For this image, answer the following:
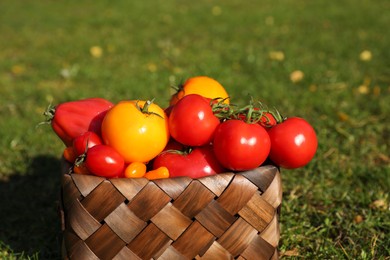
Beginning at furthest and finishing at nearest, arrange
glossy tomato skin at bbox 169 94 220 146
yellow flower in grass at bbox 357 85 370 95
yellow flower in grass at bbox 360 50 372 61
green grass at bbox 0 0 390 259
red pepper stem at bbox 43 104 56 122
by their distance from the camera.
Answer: yellow flower in grass at bbox 360 50 372 61
yellow flower in grass at bbox 357 85 370 95
green grass at bbox 0 0 390 259
red pepper stem at bbox 43 104 56 122
glossy tomato skin at bbox 169 94 220 146

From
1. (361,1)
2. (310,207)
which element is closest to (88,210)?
(310,207)

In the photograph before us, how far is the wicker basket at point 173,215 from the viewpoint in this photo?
1.92 metres

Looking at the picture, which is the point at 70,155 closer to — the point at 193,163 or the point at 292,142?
the point at 193,163

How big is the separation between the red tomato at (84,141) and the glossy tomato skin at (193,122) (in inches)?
12.6

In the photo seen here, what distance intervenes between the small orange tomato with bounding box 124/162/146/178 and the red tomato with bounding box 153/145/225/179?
0.08 metres

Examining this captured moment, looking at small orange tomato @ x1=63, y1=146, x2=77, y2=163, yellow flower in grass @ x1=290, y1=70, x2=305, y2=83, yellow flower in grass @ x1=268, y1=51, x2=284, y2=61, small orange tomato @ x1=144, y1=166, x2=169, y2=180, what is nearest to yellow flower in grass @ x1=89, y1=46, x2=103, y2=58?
yellow flower in grass @ x1=268, y1=51, x2=284, y2=61

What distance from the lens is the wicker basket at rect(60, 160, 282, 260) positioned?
1921 millimetres

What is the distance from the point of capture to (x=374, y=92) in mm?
4465

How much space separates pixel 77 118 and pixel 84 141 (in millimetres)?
207

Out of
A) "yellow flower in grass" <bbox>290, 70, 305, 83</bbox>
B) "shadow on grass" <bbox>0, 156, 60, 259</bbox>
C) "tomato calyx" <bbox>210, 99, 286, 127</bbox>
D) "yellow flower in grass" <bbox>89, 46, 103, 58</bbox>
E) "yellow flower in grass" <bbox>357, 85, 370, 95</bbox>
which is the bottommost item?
"yellow flower in grass" <bbox>89, 46, 103, 58</bbox>

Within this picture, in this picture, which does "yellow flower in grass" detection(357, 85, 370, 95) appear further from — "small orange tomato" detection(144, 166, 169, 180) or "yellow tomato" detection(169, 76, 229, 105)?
"small orange tomato" detection(144, 166, 169, 180)

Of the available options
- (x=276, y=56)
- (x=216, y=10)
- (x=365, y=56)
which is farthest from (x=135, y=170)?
(x=216, y=10)

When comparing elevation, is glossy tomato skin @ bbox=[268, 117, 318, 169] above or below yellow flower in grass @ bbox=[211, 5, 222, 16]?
above

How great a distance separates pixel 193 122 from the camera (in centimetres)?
201
